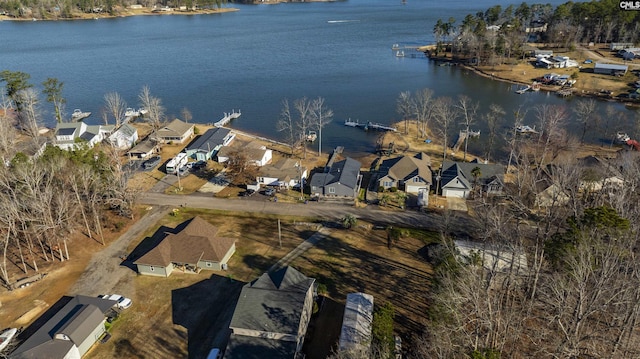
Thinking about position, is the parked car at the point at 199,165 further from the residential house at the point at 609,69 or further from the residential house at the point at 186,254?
the residential house at the point at 609,69

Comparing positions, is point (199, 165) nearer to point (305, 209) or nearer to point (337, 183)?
point (305, 209)

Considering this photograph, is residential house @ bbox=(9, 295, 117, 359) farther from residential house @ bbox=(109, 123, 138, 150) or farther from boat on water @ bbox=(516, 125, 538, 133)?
boat on water @ bbox=(516, 125, 538, 133)

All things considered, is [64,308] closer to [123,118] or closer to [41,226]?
[41,226]

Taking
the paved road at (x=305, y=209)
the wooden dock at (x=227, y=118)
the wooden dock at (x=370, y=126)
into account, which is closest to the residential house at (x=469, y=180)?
the paved road at (x=305, y=209)

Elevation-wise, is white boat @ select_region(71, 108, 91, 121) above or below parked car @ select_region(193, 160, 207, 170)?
above

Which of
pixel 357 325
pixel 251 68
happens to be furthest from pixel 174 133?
pixel 251 68

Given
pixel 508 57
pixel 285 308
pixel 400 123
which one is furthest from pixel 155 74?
pixel 285 308

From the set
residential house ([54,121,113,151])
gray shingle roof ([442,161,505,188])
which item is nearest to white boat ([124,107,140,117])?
residential house ([54,121,113,151])
